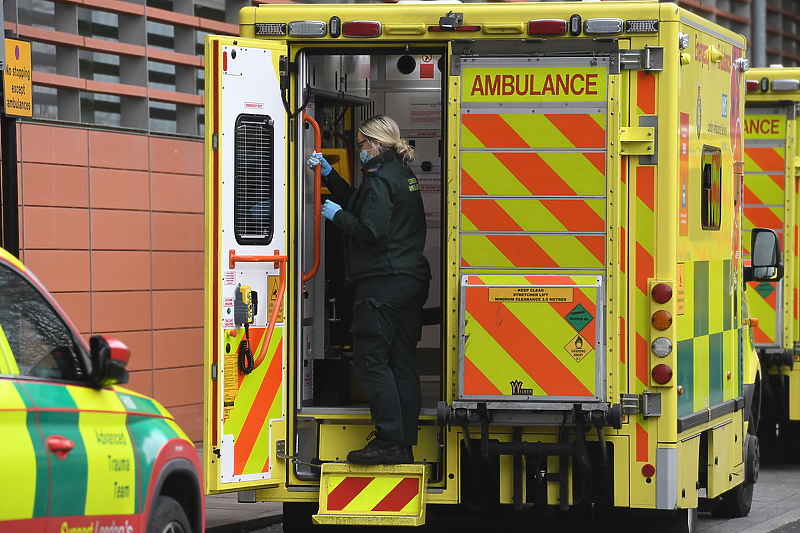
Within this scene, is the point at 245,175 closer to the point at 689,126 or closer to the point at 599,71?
the point at 599,71

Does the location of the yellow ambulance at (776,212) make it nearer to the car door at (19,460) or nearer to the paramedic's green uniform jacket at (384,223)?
the paramedic's green uniform jacket at (384,223)

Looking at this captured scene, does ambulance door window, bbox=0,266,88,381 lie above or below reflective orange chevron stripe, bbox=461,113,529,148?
below

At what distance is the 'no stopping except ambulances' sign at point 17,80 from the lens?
7.42m

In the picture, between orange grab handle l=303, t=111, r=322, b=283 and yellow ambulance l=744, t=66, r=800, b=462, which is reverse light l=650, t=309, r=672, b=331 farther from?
yellow ambulance l=744, t=66, r=800, b=462

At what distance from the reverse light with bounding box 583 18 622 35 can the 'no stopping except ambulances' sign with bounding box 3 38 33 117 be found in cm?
325

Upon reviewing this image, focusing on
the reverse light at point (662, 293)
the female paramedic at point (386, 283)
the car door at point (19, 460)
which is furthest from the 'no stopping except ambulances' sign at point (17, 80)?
the reverse light at point (662, 293)

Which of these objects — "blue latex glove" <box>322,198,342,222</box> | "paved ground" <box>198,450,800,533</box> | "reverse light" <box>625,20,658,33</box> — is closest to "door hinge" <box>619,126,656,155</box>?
"reverse light" <box>625,20,658,33</box>

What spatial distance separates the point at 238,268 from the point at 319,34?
1360mm

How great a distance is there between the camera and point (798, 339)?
11422 mm

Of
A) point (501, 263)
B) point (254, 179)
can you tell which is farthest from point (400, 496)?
point (254, 179)

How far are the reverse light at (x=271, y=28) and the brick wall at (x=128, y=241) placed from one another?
3910 millimetres

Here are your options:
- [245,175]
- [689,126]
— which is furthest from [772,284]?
[245,175]

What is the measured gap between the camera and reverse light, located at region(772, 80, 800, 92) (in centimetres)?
1136

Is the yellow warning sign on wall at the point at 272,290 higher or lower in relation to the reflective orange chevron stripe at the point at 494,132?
lower
